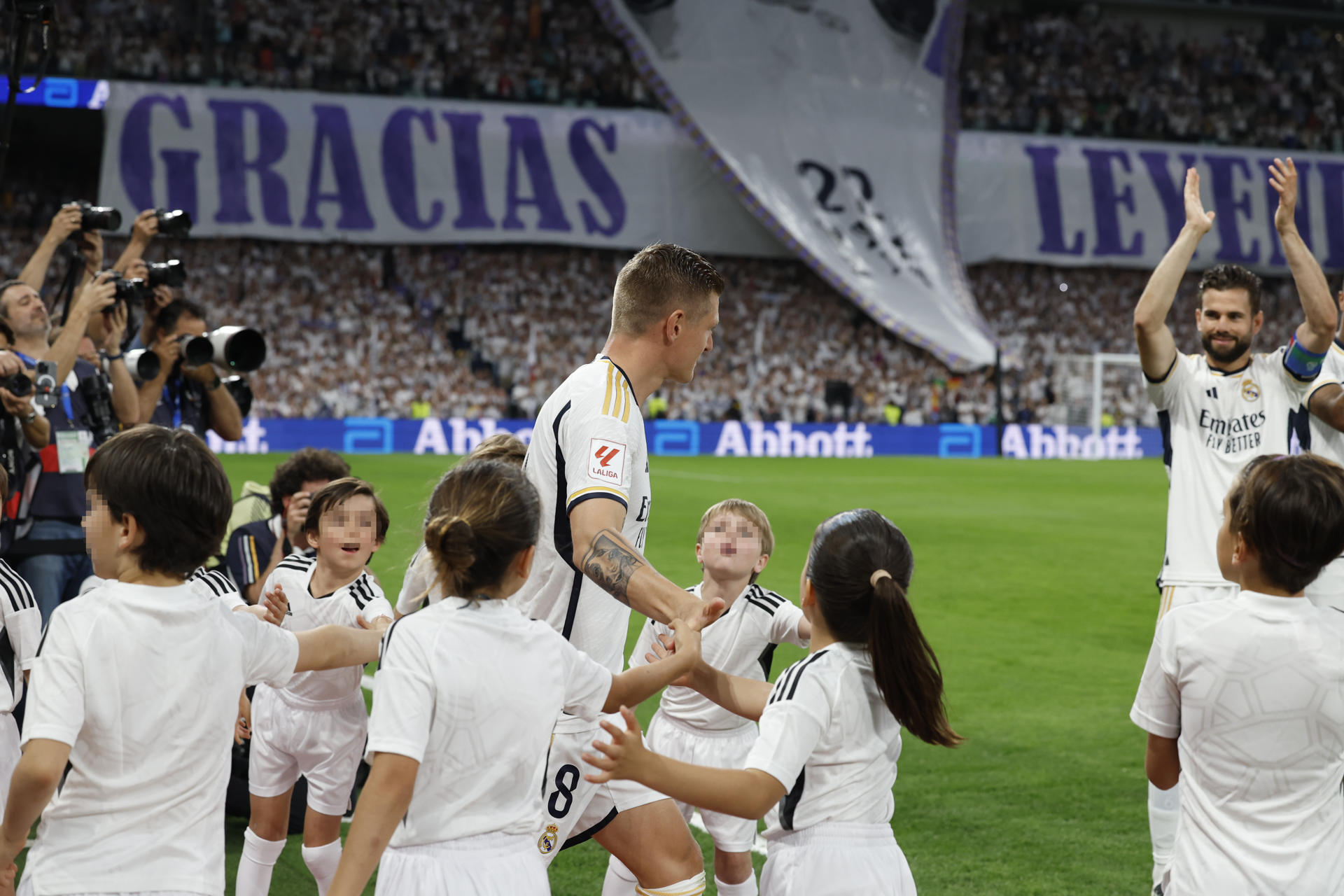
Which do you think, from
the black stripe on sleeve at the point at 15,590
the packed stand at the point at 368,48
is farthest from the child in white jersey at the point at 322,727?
the packed stand at the point at 368,48

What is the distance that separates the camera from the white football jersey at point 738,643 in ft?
14.8

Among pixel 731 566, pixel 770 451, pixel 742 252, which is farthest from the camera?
pixel 742 252

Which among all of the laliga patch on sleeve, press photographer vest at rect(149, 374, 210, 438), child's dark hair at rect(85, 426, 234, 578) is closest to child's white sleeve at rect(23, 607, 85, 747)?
child's dark hair at rect(85, 426, 234, 578)

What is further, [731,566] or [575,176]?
[575,176]

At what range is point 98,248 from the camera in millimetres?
6547

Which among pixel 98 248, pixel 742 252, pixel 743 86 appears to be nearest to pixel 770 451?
pixel 742 252

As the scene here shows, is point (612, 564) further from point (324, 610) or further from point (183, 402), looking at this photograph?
point (183, 402)

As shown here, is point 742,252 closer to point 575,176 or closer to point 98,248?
point 575,176

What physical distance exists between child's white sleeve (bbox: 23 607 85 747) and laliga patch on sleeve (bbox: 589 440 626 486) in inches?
49.2

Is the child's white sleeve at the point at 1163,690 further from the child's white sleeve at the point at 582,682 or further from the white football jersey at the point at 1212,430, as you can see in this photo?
the white football jersey at the point at 1212,430

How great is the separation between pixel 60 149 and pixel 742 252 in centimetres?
1750

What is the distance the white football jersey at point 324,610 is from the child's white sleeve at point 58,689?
1641 millimetres

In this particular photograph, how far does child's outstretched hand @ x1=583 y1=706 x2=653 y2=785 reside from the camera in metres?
2.46

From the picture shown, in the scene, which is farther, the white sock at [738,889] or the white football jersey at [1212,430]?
the white football jersey at [1212,430]
